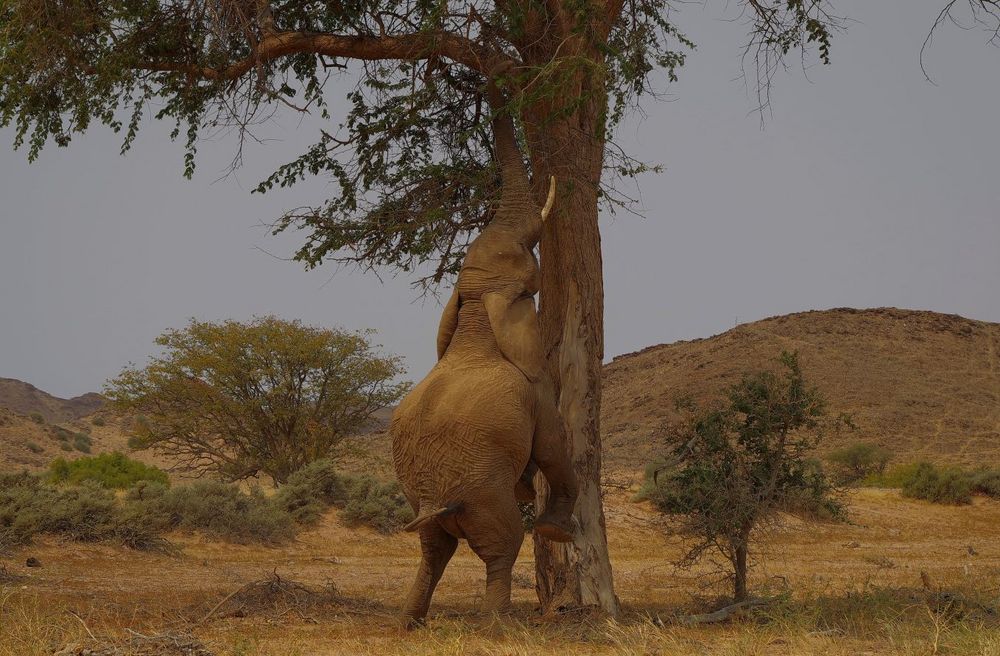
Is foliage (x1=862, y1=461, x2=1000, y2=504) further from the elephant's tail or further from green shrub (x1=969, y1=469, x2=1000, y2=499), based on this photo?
the elephant's tail

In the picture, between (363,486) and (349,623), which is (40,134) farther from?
(363,486)

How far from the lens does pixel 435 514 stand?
7000 millimetres

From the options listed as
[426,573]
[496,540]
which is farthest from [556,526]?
[426,573]

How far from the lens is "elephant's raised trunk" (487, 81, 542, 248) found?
26.2ft

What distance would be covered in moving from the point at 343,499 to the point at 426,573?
14.1 m

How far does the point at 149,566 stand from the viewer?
46.8 feet

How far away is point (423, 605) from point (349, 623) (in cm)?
71

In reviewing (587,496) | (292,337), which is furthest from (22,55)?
(292,337)

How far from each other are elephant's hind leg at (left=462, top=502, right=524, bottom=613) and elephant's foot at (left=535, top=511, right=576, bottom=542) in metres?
0.63

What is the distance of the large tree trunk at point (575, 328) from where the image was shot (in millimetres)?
8680

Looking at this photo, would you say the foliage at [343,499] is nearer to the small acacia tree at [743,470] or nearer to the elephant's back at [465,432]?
the small acacia tree at [743,470]

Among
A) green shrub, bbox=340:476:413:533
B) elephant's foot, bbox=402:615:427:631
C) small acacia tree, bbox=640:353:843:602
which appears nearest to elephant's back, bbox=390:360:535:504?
elephant's foot, bbox=402:615:427:631

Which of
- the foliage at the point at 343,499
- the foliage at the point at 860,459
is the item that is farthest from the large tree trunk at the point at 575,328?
the foliage at the point at 860,459

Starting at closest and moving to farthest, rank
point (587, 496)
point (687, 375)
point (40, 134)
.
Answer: point (587, 496), point (40, 134), point (687, 375)
